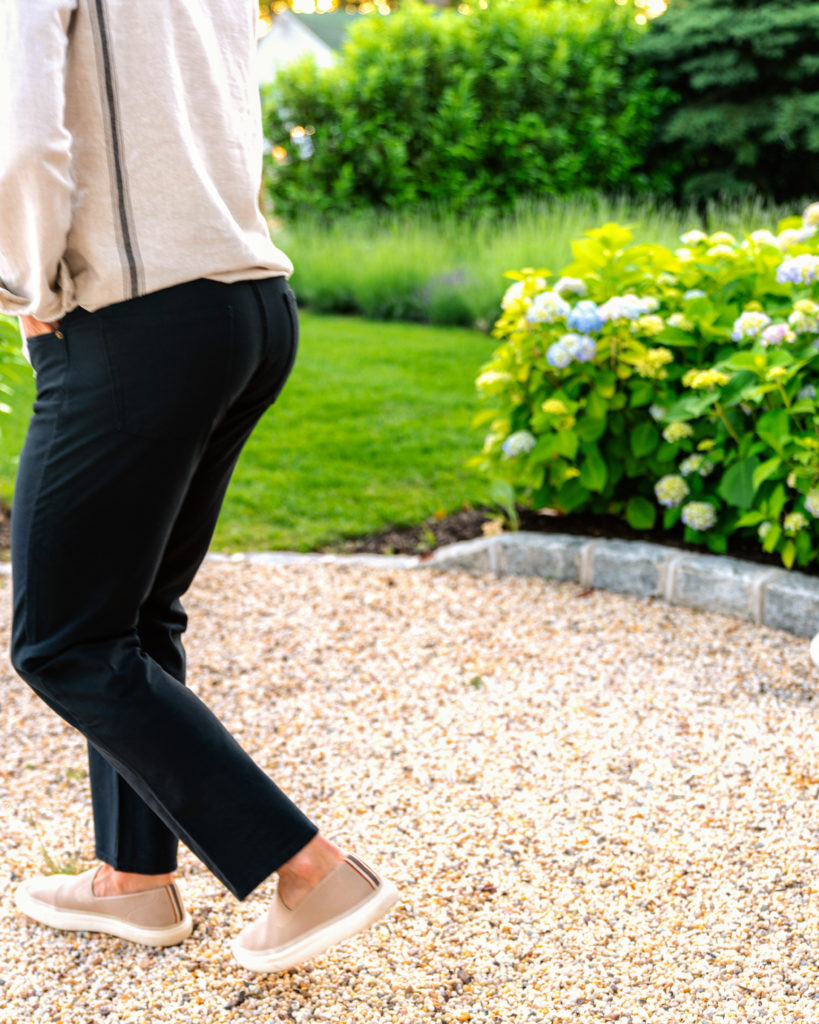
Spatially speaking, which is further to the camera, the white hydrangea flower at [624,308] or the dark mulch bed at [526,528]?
the dark mulch bed at [526,528]

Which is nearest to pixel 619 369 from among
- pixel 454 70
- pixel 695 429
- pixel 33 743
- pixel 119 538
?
pixel 695 429

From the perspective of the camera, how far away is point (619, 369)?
3.44 meters

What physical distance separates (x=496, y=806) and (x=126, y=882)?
32.8 inches

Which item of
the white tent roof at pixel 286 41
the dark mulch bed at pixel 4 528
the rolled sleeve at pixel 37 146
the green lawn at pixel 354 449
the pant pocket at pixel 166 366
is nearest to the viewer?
the rolled sleeve at pixel 37 146

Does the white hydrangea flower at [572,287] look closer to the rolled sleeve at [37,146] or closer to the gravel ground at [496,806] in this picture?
the gravel ground at [496,806]

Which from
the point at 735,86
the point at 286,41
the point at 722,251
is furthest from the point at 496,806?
the point at 286,41

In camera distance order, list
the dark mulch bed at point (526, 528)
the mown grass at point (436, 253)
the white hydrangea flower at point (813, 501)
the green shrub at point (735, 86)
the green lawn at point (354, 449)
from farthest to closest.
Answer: the green shrub at point (735, 86)
the mown grass at point (436, 253)
the green lawn at point (354, 449)
the dark mulch bed at point (526, 528)
the white hydrangea flower at point (813, 501)

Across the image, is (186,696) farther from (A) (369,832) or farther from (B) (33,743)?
(B) (33,743)

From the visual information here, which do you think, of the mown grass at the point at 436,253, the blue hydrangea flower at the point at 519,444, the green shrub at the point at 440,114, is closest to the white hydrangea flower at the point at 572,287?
the blue hydrangea flower at the point at 519,444

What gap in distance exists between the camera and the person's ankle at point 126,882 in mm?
1814

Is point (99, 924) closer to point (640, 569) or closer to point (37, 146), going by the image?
point (37, 146)

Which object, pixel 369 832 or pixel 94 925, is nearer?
pixel 94 925

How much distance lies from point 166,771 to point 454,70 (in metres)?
9.81

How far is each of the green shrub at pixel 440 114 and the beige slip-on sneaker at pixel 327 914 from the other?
9.03 metres
